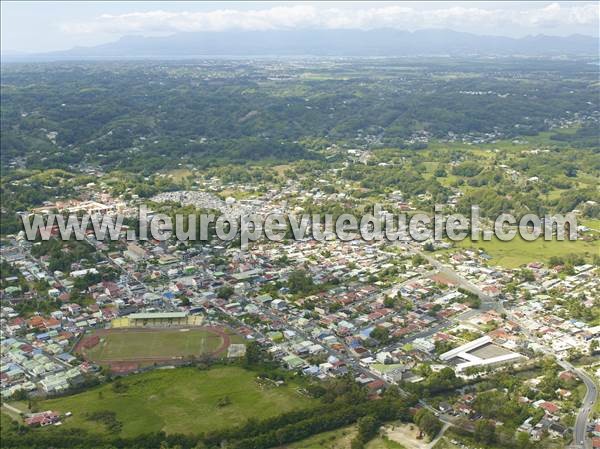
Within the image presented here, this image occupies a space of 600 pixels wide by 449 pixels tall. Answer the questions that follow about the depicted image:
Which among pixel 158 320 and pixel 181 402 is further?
pixel 158 320

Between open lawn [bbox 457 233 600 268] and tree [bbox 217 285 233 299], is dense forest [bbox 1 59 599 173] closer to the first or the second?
open lawn [bbox 457 233 600 268]

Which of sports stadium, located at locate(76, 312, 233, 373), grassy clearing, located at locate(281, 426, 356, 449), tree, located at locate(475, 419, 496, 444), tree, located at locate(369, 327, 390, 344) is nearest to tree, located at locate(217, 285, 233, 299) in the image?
sports stadium, located at locate(76, 312, 233, 373)

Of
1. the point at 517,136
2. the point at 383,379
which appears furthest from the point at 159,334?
the point at 517,136

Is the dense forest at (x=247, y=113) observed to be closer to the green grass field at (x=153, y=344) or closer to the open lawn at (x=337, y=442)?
the green grass field at (x=153, y=344)

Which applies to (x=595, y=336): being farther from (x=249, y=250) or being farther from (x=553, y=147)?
(x=553, y=147)

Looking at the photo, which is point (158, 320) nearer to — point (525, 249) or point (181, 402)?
point (181, 402)

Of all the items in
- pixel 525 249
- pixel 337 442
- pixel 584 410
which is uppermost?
pixel 525 249

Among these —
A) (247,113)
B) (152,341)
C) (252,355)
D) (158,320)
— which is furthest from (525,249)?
(247,113)

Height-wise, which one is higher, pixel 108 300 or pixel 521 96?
pixel 521 96
